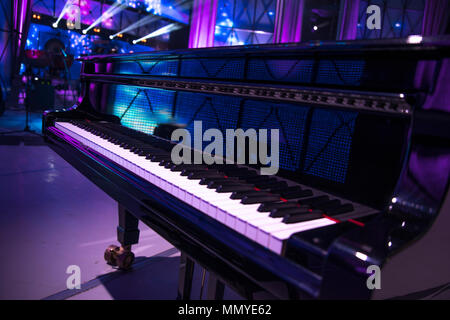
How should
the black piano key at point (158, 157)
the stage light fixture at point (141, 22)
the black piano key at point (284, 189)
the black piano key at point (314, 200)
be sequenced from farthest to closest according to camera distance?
the stage light fixture at point (141, 22) → the black piano key at point (158, 157) → the black piano key at point (284, 189) → the black piano key at point (314, 200)

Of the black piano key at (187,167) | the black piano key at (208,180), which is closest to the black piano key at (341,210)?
the black piano key at (208,180)

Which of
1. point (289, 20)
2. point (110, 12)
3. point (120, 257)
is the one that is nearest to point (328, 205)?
point (120, 257)

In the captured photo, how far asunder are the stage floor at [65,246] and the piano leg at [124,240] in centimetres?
6

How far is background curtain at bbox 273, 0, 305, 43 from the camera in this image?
8570 mm

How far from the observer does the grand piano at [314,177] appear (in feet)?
2.39

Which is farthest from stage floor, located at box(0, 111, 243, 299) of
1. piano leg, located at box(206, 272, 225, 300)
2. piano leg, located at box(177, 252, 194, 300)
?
piano leg, located at box(206, 272, 225, 300)

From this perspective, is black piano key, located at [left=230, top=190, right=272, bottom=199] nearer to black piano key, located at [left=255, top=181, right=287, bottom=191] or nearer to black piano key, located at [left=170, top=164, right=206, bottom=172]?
black piano key, located at [left=255, top=181, right=287, bottom=191]

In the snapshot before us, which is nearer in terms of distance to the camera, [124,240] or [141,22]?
[124,240]

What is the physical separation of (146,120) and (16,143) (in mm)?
4100

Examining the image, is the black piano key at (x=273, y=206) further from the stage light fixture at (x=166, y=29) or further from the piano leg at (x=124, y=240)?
the stage light fixture at (x=166, y=29)

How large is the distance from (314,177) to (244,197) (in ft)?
1.03

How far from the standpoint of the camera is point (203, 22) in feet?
29.0

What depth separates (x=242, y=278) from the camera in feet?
2.94

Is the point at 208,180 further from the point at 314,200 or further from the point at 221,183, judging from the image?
the point at 314,200
